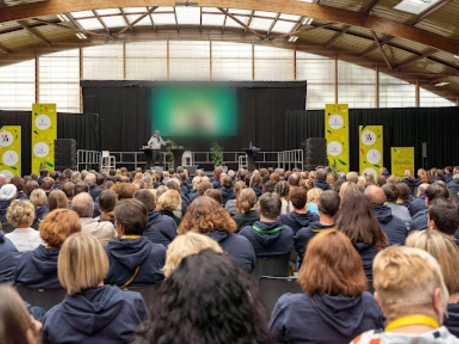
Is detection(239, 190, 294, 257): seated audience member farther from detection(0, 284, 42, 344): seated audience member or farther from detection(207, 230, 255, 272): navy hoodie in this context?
detection(0, 284, 42, 344): seated audience member

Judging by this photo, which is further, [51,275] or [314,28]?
[314,28]

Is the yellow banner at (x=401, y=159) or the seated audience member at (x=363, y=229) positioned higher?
the yellow banner at (x=401, y=159)

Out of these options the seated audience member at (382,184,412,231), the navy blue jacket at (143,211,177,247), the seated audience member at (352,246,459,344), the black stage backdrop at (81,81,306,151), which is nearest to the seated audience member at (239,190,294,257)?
the navy blue jacket at (143,211,177,247)

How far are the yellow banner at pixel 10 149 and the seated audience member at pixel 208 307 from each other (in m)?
18.5

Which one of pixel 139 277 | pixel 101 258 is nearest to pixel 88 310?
pixel 101 258

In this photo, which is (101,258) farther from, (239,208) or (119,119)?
(119,119)

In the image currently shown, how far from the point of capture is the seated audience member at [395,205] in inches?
227

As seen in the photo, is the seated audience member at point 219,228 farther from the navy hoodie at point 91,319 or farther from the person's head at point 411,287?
the person's head at point 411,287

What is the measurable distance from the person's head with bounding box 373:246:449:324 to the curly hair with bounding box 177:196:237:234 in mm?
2196

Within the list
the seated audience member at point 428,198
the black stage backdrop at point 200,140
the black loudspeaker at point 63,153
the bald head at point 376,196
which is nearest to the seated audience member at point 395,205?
the seated audience member at point 428,198

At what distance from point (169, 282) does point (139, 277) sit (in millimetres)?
2167

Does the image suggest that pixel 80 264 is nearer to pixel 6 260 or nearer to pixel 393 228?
pixel 6 260

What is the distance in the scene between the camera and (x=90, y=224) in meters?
4.45

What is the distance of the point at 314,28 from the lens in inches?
778
